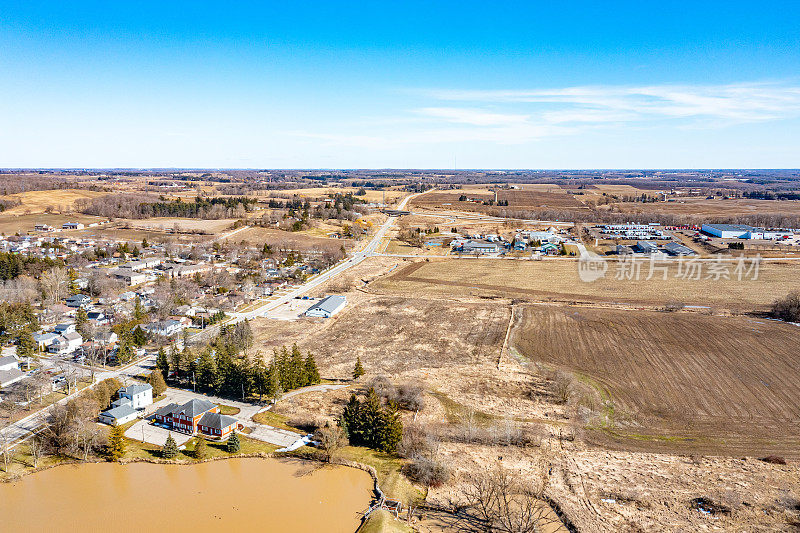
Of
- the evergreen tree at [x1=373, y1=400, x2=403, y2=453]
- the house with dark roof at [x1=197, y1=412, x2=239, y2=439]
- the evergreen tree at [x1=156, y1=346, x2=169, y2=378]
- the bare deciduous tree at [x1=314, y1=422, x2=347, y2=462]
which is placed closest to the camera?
the bare deciduous tree at [x1=314, y1=422, x2=347, y2=462]

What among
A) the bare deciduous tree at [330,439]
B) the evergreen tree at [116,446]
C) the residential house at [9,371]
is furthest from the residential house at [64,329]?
the bare deciduous tree at [330,439]

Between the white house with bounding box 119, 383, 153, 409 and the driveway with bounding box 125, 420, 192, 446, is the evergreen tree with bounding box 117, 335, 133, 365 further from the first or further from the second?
the driveway with bounding box 125, 420, 192, 446

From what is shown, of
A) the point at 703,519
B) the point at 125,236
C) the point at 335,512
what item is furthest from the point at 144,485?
the point at 125,236

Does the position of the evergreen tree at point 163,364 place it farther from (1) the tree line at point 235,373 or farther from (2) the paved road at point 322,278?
(2) the paved road at point 322,278

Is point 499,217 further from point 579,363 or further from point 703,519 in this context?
point 703,519

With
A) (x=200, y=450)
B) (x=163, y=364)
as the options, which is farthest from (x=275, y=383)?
(x=163, y=364)

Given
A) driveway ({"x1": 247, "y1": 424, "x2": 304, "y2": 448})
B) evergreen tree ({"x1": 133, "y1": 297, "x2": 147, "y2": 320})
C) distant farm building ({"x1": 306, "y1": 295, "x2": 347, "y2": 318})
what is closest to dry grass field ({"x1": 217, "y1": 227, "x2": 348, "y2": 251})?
distant farm building ({"x1": 306, "y1": 295, "x2": 347, "y2": 318})

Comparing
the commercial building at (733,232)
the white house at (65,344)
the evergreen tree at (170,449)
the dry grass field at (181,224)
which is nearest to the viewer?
the evergreen tree at (170,449)
